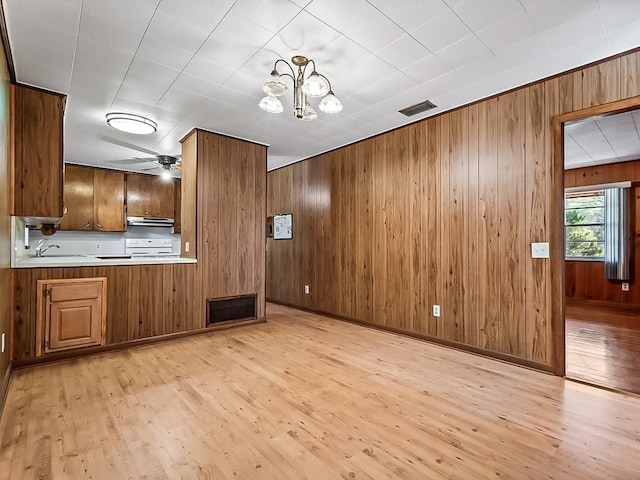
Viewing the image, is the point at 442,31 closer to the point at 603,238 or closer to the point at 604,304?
the point at 603,238

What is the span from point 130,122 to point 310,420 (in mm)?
3735

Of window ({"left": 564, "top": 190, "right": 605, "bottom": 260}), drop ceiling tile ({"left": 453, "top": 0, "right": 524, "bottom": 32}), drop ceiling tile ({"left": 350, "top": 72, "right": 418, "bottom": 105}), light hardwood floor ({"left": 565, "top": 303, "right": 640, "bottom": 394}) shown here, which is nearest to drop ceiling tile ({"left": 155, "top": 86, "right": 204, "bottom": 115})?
drop ceiling tile ({"left": 350, "top": 72, "right": 418, "bottom": 105})

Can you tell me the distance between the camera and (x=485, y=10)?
6.76 ft

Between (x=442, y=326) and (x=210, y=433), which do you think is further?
(x=442, y=326)

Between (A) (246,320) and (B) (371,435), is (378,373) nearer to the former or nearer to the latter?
(B) (371,435)

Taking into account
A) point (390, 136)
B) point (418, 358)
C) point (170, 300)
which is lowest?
point (418, 358)

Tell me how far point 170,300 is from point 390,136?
3.48 metres

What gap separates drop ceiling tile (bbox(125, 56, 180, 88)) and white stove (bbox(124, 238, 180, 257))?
4660 millimetres

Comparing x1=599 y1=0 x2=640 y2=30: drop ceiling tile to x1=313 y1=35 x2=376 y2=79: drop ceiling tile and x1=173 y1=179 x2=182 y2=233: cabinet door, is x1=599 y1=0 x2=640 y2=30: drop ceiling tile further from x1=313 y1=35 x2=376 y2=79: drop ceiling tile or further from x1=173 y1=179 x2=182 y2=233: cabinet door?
x1=173 y1=179 x2=182 y2=233: cabinet door

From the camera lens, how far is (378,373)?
2793 millimetres

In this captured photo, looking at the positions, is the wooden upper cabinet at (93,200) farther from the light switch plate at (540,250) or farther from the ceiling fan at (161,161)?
the light switch plate at (540,250)

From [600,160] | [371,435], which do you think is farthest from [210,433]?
[600,160]

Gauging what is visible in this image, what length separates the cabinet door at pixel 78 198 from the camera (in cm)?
585

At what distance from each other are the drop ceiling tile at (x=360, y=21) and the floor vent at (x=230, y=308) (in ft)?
11.1
